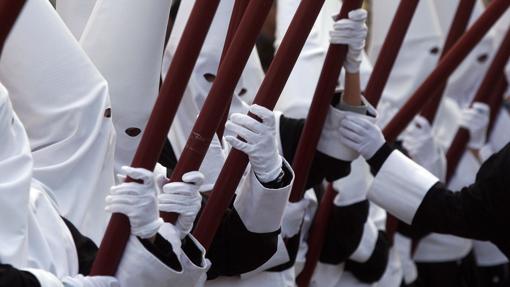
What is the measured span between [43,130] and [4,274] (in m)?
0.63

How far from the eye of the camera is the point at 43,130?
3617 mm

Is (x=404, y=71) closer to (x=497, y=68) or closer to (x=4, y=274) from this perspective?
(x=497, y=68)

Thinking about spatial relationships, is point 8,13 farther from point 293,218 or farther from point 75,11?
point 293,218

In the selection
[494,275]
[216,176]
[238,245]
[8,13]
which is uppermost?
[8,13]

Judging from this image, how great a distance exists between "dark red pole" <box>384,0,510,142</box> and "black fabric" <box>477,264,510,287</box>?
226cm

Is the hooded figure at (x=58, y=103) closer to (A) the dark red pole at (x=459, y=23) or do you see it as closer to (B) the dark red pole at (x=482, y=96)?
(A) the dark red pole at (x=459, y=23)

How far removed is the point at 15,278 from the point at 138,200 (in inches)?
13.6

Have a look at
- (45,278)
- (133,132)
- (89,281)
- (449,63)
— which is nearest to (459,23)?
(449,63)

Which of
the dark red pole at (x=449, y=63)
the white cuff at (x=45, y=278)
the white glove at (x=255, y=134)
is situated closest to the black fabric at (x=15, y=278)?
the white cuff at (x=45, y=278)

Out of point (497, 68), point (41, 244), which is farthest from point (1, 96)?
point (497, 68)

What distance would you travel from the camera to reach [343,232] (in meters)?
5.04

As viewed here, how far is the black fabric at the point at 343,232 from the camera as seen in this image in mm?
5023

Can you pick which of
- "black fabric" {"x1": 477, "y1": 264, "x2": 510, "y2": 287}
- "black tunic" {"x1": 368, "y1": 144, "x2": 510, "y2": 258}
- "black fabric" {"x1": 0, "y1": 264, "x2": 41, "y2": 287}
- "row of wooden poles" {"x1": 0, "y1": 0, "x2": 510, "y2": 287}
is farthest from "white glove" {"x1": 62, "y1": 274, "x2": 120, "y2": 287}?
"black fabric" {"x1": 477, "y1": 264, "x2": 510, "y2": 287}

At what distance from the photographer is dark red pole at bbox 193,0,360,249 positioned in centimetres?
368
